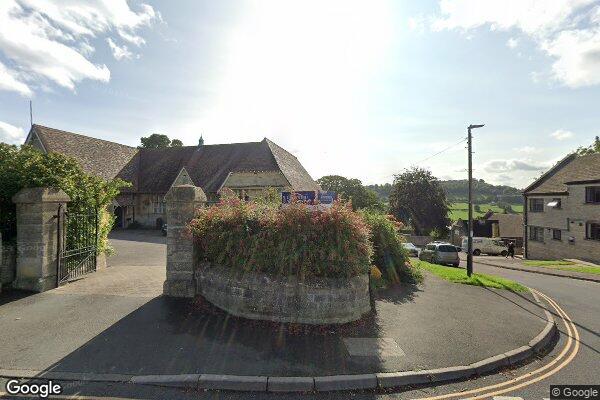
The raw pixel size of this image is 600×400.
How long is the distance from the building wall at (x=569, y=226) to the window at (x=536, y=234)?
0.32m

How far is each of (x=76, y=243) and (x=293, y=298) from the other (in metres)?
7.72

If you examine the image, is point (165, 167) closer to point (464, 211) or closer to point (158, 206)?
point (158, 206)

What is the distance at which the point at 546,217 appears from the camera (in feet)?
93.5

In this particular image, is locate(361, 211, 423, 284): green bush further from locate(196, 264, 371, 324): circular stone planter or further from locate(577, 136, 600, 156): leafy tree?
locate(577, 136, 600, 156): leafy tree

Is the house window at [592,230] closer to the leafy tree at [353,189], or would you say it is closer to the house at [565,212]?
the house at [565,212]

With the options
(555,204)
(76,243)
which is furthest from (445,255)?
(76,243)

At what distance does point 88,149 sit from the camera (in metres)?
31.2

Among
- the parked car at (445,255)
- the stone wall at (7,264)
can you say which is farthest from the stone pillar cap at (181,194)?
the parked car at (445,255)

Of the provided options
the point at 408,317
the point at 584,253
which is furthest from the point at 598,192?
the point at 408,317

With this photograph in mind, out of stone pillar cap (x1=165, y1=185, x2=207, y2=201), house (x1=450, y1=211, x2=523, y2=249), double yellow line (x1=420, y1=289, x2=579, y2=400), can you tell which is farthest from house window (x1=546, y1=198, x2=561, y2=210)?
stone pillar cap (x1=165, y1=185, x2=207, y2=201)

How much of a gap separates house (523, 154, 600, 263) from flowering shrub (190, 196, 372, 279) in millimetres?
26776

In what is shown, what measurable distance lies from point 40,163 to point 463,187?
129291 millimetres

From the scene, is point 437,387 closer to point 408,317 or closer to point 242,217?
point 408,317

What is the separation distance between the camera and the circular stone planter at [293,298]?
6.93 metres
